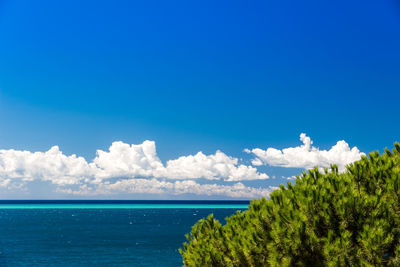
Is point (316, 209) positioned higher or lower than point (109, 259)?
higher

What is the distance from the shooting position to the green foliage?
1061cm

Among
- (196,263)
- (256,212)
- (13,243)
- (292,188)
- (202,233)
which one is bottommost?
(13,243)

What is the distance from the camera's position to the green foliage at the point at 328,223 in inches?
418

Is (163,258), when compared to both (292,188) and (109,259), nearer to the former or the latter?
(109,259)

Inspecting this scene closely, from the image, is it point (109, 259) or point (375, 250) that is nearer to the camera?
point (375, 250)

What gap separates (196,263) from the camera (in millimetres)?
13867

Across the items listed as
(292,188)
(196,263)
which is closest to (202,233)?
(196,263)

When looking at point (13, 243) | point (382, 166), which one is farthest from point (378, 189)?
point (13, 243)

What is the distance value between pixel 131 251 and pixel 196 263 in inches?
1968

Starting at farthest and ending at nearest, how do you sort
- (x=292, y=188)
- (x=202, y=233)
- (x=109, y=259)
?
(x=109, y=259) → (x=202, y=233) → (x=292, y=188)

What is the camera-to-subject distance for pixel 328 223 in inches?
445

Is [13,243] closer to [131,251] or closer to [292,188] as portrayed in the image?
[131,251]

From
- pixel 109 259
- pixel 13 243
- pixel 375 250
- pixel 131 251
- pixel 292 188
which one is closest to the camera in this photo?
pixel 375 250

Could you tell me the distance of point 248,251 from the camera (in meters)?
12.4
